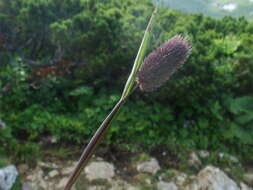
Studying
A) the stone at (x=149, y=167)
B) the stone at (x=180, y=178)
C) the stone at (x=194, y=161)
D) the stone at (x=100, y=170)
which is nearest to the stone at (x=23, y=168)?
the stone at (x=100, y=170)

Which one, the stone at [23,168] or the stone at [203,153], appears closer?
the stone at [23,168]

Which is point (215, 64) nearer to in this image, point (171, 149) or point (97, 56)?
point (171, 149)

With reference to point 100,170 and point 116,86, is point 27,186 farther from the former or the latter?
point 116,86

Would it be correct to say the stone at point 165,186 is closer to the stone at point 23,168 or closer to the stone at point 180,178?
the stone at point 180,178

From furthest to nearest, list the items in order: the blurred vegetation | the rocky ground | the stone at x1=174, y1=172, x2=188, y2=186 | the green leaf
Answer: the blurred vegetation
the stone at x1=174, y1=172, x2=188, y2=186
the rocky ground
the green leaf

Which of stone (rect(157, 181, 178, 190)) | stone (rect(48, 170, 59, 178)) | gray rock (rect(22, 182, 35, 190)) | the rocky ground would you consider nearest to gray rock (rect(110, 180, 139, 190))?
the rocky ground

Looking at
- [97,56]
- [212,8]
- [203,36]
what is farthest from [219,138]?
[212,8]

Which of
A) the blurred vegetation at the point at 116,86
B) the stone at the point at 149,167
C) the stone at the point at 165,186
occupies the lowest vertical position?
the stone at the point at 165,186

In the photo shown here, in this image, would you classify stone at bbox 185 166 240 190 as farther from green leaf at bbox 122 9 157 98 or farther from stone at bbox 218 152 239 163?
green leaf at bbox 122 9 157 98
